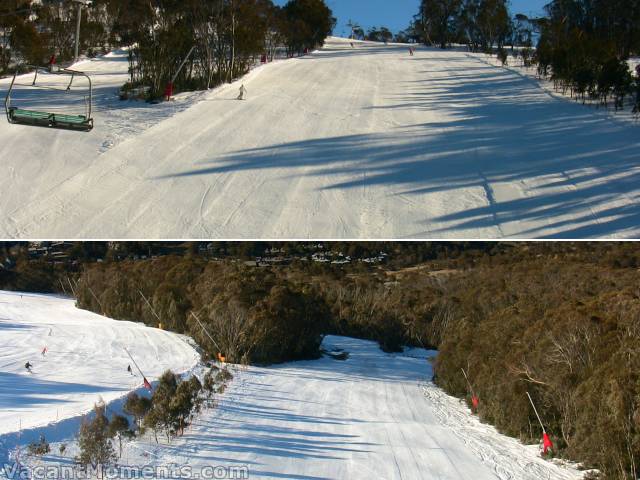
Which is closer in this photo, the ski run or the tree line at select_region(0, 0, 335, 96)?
the ski run

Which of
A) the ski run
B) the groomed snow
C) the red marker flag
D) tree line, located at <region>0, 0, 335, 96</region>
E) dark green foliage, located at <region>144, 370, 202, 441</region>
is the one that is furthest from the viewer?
tree line, located at <region>0, 0, 335, 96</region>

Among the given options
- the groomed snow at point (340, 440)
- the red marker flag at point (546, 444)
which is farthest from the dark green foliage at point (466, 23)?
the red marker flag at point (546, 444)

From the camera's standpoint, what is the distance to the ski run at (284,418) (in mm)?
12719

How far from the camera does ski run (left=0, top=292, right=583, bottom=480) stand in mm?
12719

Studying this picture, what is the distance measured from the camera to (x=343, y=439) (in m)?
15.0

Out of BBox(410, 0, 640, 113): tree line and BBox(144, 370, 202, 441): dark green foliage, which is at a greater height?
BBox(410, 0, 640, 113): tree line

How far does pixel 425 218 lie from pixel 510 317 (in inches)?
297

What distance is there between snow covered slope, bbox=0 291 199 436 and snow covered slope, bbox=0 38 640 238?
15.1ft

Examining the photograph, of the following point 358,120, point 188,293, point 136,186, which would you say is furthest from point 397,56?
point 136,186

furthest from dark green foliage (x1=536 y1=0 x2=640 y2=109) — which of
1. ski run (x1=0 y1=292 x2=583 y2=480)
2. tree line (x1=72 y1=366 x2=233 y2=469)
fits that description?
tree line (x1=72 y1=366 x2=233 y2=469)

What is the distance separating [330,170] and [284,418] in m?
5.90

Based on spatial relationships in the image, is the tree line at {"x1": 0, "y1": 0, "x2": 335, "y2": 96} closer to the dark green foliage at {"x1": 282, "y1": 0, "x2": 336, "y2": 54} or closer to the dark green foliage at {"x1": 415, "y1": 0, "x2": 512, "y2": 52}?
the dark green foliage at {"x1": 282, "y1": 0, "x2": 336, "y2": 54}

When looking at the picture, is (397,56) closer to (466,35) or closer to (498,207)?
(466,35)

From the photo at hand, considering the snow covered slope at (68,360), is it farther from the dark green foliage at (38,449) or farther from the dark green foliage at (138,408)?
the dark green foliage at (38,449)
